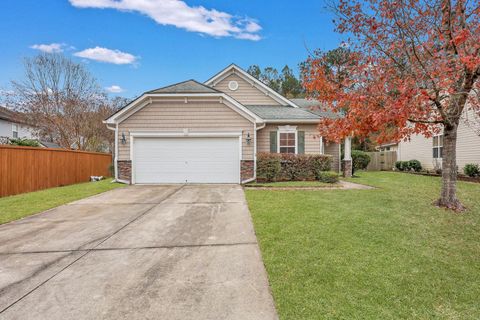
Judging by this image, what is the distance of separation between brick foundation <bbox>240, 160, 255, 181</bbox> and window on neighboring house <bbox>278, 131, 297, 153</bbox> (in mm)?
2362

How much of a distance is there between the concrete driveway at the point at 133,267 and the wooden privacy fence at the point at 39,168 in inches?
183

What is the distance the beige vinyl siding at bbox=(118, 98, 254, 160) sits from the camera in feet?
37.6

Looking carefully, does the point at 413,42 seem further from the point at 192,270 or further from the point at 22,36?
the point at 22,36

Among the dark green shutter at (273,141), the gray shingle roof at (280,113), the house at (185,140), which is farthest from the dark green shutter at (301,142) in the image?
the house at (185,140)

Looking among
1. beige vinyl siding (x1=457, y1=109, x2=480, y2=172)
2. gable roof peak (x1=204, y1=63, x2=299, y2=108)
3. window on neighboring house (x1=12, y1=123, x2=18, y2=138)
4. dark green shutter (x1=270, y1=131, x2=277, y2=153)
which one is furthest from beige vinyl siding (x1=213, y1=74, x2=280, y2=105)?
window on neighboring house (x1=12, y1=123, x2=18, y2=138)

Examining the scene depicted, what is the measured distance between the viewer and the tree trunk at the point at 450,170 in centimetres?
621

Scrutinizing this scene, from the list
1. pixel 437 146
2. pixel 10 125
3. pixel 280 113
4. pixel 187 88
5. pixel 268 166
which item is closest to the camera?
pixel 268 166

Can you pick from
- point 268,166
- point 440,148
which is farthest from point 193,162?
→ point 440,148

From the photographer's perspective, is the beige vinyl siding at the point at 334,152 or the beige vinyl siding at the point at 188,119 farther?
the beige vinyl siding at the point at 334,152

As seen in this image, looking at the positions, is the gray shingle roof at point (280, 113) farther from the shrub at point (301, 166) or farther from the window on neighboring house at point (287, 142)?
the shrub at point (301, 166)

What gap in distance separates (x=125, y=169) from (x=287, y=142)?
803 centimetres

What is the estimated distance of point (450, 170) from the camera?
245 inches

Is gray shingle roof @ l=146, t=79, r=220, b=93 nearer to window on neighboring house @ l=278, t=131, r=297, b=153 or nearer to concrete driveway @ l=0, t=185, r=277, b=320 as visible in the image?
window on neighboring house @ l=278, t=131, r=297, b=153

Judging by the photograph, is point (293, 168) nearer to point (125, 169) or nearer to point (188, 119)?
point (188, 119)
